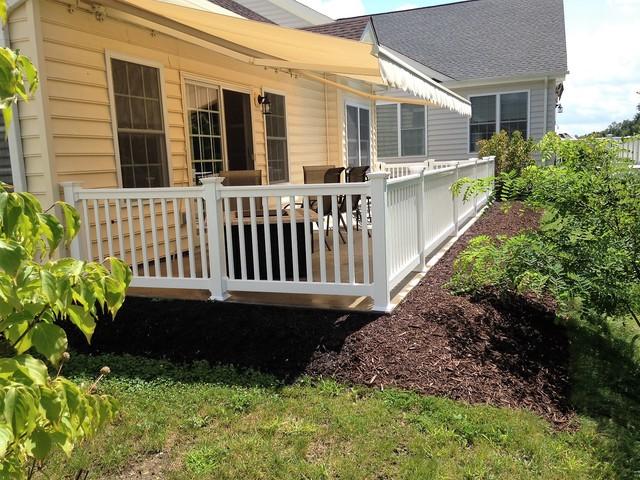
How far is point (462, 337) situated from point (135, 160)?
427 cm

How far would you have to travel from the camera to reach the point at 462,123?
17672mm

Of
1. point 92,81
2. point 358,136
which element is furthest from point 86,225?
point 358,136

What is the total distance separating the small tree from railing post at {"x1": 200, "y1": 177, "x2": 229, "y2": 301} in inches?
132

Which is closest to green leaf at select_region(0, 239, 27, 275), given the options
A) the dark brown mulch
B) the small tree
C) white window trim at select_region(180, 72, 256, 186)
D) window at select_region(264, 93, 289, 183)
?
the small tree

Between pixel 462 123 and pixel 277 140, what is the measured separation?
9395 mm

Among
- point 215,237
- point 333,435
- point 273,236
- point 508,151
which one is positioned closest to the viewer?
point 333,435

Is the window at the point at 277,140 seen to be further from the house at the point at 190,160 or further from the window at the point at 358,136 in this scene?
the window at the point at 358,136

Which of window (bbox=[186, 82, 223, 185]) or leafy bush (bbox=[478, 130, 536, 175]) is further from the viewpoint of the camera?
leafy bush (bbox=[478, 130, 536, 175])

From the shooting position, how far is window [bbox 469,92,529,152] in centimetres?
1694

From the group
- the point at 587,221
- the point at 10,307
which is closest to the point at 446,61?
the point at 587,221

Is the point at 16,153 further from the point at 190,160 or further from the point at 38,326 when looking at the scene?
the point at 38,326

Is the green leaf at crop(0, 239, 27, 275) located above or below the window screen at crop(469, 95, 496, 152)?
below

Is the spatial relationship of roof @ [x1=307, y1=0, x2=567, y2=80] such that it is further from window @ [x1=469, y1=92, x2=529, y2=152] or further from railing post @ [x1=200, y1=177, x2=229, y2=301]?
railing post @ [x1=200, y1=177, x2=229, y2=301]

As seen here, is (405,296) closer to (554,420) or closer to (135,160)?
(554,420)
